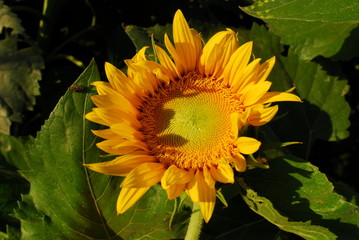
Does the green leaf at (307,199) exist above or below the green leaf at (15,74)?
below

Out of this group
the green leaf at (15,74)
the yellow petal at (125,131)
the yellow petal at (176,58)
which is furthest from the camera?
the green leaf at (15,74)

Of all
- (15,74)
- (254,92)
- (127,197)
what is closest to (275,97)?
(254,92)

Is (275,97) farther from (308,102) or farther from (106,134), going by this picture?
(308,102)

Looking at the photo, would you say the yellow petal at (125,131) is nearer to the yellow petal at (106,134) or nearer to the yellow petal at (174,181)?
the yellow petal at (106,134)

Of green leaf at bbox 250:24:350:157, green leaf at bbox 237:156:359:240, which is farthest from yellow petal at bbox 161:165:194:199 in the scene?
green leaf at bbox 250:24:350:157

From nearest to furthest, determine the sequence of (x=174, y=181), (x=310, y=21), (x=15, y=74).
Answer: (x=174, y=181) < (x=310, y=21) < (x=15, y=74)

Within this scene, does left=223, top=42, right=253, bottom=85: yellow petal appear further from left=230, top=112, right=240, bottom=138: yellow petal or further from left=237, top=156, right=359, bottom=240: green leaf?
left=237, top=156, right=359, bottom=240: green leaf

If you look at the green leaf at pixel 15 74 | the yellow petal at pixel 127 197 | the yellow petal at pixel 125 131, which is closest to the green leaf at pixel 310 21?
the yellow petal at pixel 125 131

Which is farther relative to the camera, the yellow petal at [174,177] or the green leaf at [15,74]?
the green leaf at [15,74]
